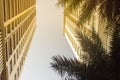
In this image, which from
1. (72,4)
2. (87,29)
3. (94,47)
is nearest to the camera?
(72,4)

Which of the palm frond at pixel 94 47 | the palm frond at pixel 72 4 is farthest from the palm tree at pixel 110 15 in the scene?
the palm frond at pixel 94 47

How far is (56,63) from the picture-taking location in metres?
8.93

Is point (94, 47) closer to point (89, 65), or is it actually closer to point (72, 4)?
point (89, 65)

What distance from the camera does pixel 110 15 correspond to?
7.79 metres

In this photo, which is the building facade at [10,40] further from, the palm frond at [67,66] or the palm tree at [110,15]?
the palm tree at [110,15]

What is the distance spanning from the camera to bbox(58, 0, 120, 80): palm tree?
7.75m

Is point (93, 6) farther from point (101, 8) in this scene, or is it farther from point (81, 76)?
point (81, 76)

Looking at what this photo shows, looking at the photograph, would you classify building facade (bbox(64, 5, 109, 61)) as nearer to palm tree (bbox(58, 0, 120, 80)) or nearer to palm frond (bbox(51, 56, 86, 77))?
palm tree (bbox(58, 0, 120, 80))

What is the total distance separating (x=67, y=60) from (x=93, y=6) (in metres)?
1.93

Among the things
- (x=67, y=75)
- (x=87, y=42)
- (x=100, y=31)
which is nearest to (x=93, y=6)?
(x=87, y=42)

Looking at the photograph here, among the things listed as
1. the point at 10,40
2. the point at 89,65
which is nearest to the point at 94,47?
the point at 89,65

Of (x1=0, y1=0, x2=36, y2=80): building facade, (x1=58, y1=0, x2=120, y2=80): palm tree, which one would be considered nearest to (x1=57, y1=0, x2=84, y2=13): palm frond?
(x1=58, y1=0, x2=120, y2=80): palm tree

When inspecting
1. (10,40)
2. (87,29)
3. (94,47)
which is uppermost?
(87,29)

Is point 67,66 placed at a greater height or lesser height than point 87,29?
lesser
